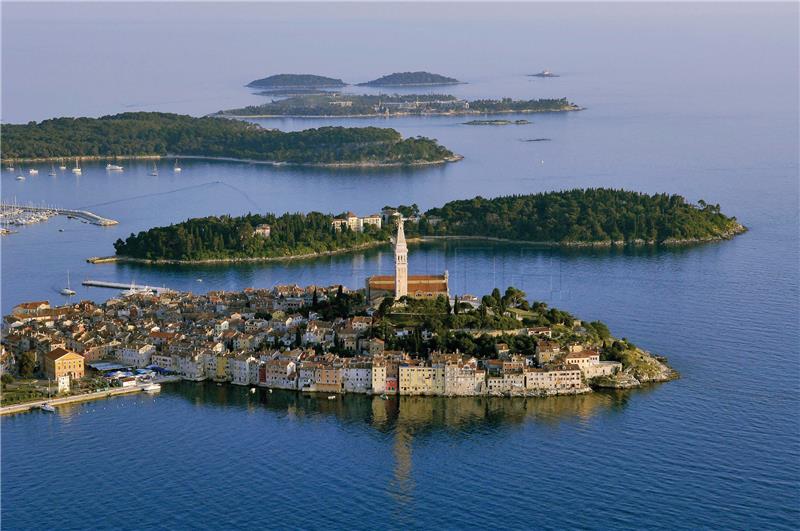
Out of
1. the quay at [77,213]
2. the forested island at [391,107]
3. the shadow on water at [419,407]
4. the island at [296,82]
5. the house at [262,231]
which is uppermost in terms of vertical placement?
the island at [296,82]

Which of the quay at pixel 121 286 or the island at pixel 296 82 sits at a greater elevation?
the island at pixel 296 82

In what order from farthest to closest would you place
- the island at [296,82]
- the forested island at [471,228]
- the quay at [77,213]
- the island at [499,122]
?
the island at [296,82] < the island at [499,122] < the quay at [77,213] < the forested island at [471,228]

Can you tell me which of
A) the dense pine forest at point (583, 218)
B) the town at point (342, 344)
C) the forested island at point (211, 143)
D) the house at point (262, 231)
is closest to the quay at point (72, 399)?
the town at point (342, 344)

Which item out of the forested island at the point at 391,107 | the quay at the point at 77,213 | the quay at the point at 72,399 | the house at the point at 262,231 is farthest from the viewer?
the forested island at the point at 391,107

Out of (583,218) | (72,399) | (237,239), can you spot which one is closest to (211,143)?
(237,239)

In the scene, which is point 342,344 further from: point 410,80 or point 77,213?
point 410,80

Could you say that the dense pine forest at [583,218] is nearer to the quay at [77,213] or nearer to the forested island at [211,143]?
the quay at [77,213]

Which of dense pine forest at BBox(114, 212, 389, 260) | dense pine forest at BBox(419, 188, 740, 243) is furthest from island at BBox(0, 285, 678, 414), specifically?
dense pine forest at BBox(419, 188, 740, 243)
